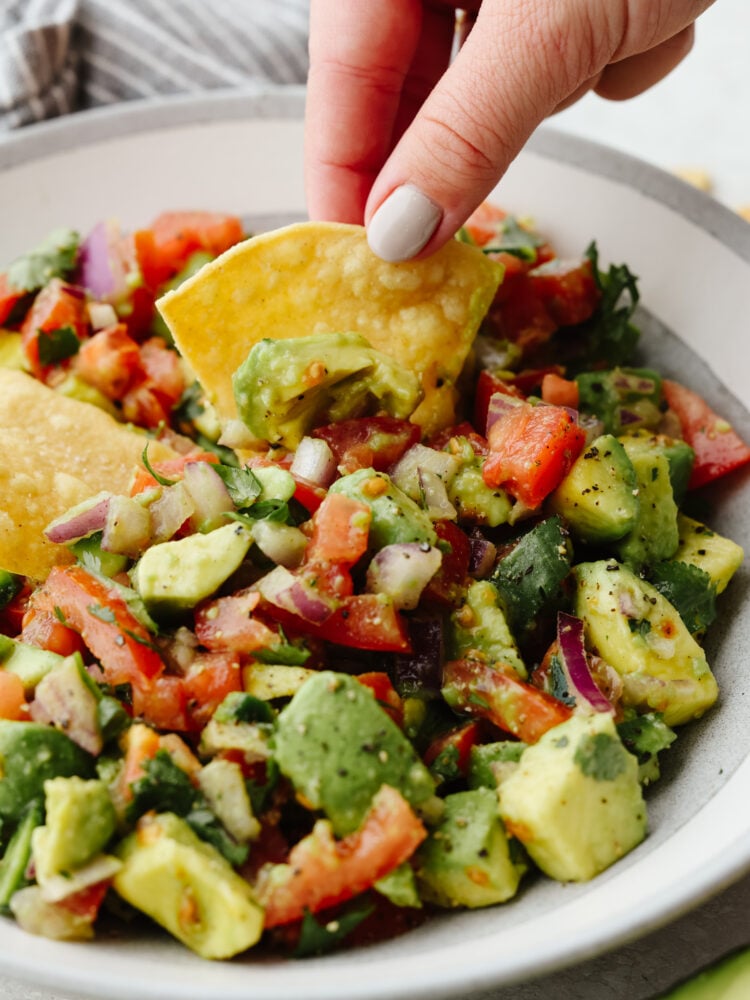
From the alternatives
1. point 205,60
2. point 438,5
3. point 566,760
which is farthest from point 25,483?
point 205,60

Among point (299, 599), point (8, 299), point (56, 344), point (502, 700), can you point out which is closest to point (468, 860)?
point (502, 700)

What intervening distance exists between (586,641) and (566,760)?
47 cm

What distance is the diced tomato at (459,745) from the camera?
2.33m

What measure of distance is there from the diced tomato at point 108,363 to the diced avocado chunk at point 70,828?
1614 millimetres

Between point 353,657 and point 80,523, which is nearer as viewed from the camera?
point 353,657

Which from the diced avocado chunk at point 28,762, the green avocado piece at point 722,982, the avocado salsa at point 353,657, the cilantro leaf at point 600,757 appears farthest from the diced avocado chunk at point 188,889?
the green avocado piece at point 722,982

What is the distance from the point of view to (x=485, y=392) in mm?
3076

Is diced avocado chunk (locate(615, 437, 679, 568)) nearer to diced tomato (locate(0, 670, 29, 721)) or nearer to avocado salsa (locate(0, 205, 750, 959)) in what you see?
avocado salsa (locate(0, 205, 750, 959))

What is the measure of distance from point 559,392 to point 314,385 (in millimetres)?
803

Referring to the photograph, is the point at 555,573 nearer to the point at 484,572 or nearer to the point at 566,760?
the point at 484,572

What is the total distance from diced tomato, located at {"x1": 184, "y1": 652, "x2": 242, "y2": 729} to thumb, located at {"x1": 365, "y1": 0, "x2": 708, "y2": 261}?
1.18 meters

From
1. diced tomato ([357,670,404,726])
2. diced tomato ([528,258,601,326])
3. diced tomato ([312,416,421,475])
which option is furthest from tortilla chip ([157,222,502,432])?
diced tomato ([357,670,404,726])

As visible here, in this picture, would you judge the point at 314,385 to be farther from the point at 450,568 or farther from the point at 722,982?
the point at 722,982

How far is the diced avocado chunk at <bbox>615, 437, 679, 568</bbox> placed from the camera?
2.67m
